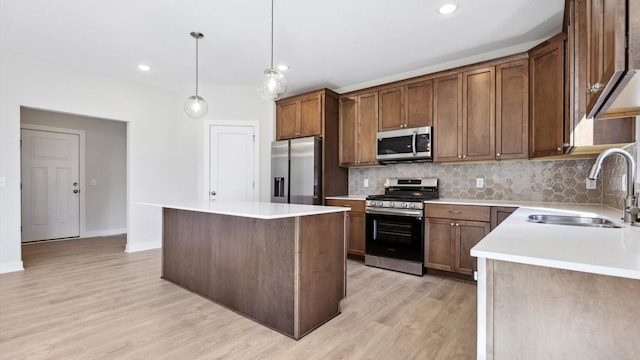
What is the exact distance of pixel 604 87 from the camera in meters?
1.09

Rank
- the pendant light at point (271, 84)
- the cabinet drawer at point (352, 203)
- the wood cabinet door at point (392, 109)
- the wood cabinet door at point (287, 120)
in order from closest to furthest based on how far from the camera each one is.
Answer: the pendant light at point (271, 84) < the wood cabinet door at point (392, 109) < the cabinet drawer at point (352, 203) < the wood cabinet door at point (287, 120)

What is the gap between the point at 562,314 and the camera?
0.91 metres

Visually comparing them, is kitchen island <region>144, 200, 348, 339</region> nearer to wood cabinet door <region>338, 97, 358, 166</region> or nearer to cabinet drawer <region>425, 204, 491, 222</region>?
cabinet drawer <region>425, 204, 491, 222</region>

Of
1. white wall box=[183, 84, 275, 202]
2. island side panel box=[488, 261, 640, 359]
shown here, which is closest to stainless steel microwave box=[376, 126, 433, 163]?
white wall box=[183, 84, 275, 202]

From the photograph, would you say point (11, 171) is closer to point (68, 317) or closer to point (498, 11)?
point (68, 317)

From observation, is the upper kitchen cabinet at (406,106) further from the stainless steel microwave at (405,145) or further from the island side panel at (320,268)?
the island side panel at (320,268)

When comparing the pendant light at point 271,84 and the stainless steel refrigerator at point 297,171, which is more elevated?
the pendant light at point 271,84

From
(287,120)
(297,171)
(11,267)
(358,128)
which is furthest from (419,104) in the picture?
(11,267)

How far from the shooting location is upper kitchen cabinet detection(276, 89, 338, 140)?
14.0ft

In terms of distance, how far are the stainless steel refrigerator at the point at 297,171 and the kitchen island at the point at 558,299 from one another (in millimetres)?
3226

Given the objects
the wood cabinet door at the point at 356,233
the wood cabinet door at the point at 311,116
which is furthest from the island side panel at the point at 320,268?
the wood cabinet door at the point at 311,116

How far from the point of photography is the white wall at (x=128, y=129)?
139 inches

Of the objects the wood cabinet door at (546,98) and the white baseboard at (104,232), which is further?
the white baseboard at (104,232)

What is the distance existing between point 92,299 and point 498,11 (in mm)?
4390
